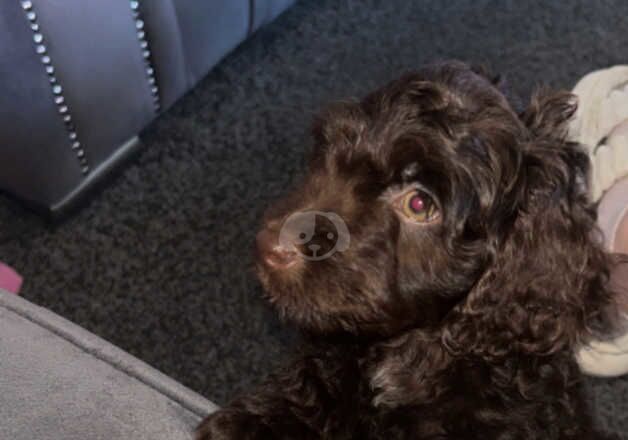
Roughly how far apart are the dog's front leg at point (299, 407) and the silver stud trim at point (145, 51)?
1.23 m

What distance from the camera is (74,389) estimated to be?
48.3 inches

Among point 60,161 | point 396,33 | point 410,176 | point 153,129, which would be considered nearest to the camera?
point 410,176

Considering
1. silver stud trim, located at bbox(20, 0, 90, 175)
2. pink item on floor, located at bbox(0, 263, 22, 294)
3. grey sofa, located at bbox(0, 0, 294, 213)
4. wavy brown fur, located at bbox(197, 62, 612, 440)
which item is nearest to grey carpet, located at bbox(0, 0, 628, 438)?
grey sofa, located at bbox(0, 0, 294, 213)

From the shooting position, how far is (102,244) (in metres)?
2.62

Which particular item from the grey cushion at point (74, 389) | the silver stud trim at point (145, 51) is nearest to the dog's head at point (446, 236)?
the grey cushion at point (74, 389)

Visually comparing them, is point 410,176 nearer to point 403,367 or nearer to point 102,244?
point 403,367

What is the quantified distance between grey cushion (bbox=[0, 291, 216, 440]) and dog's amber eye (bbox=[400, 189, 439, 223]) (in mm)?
519

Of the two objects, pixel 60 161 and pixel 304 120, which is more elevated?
pixel 60 161

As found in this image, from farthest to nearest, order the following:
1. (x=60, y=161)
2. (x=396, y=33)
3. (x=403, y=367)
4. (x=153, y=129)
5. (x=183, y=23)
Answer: (x=396, y=33) < (x=153, y=129) < (x=183, y=23) < (x=60, y=161) < (x=403, y=367)

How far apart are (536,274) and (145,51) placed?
1483 millimetres

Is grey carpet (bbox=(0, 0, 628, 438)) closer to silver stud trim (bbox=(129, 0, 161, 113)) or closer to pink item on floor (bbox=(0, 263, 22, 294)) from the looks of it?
silver stud trim (bbox=(129, 0, 161, 113))

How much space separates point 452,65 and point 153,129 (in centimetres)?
152

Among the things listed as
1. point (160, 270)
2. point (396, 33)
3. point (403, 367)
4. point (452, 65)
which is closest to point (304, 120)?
point (396, 33)

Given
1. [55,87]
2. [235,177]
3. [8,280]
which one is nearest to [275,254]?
Answer: [8,280]
